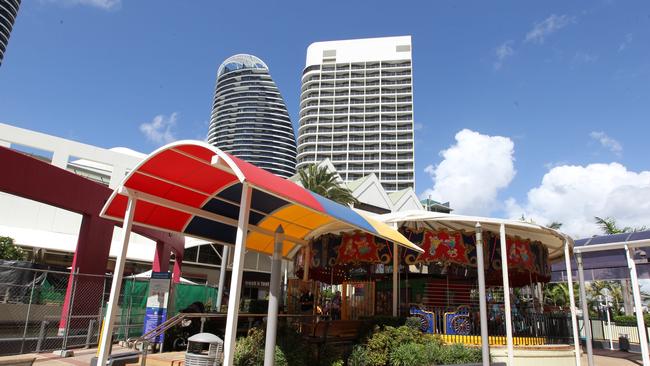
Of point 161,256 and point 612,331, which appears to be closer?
point 161,256

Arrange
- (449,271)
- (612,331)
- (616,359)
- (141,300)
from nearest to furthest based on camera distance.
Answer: (449,271) → (616,359) → (141,300) → (612,331)

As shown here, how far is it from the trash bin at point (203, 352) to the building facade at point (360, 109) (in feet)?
341

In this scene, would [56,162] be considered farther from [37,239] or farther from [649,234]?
[649,234]

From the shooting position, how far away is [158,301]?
→ 44.0 feet

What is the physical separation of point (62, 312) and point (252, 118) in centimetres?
14276

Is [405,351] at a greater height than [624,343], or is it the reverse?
[405,351]

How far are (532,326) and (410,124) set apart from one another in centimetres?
10448

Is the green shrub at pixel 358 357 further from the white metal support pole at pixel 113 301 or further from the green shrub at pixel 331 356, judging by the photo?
the white metal support pole at pixel 113 301

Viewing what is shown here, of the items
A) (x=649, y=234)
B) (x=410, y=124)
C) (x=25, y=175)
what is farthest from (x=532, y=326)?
(x=410, y=124)

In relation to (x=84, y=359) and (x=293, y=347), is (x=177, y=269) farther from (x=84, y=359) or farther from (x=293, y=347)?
(x=293, y=347)

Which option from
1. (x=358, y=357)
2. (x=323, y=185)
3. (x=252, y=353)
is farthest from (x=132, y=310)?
(x=323, y=185)

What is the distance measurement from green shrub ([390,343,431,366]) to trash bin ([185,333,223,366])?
466cm

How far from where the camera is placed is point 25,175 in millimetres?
11953

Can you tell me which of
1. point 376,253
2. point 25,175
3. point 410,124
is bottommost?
point 376,253
